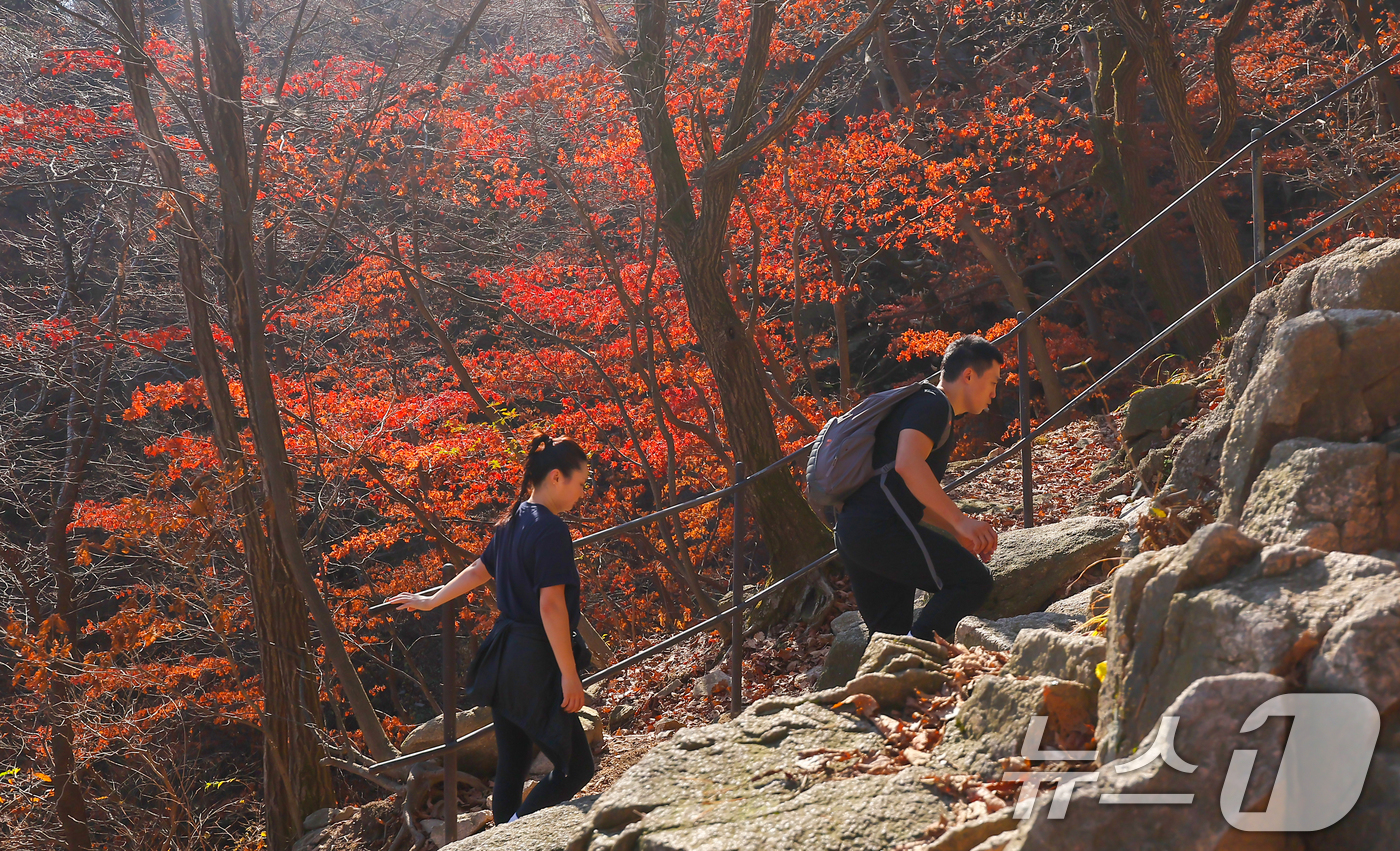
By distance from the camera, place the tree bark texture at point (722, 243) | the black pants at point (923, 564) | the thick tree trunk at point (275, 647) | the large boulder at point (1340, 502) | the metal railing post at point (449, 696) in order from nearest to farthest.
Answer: the large boulder at point (1340, 502) → the black pants at point (923, 564) → the metal railing post at point (449, 696) → the tree bark texture at point (722, 243) → the thick tree trunk at point (275, 647)

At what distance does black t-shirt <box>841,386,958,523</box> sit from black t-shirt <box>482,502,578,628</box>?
1.15 m

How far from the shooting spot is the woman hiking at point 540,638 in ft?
11.5

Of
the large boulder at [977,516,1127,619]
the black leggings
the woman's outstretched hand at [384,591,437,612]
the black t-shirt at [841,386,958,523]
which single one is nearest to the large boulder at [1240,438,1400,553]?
the black t-shirt at [841,386,958,523]

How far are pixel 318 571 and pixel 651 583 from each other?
6265mm

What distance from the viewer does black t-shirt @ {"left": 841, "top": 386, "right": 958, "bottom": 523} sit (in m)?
3.67

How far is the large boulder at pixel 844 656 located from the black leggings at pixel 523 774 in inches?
73.2

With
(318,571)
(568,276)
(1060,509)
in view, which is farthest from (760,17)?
(318,571)

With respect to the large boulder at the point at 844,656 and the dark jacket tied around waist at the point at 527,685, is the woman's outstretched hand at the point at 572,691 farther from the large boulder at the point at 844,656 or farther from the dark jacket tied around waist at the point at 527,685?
the large boulder at the point at 844,656

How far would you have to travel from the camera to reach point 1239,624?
1994 mm

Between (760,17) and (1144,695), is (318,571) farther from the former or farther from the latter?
(1144,695)

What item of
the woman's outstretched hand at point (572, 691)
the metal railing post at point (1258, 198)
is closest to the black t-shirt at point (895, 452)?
the woman's outstretched hand at point (572, 691)

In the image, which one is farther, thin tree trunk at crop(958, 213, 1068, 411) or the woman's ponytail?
thin tree trunk at crop(958, 213, 1068, 411)

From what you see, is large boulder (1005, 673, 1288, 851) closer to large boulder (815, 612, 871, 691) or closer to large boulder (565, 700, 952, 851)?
large boulder (565, 700, 952, 851)

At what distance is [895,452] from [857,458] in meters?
0.15
